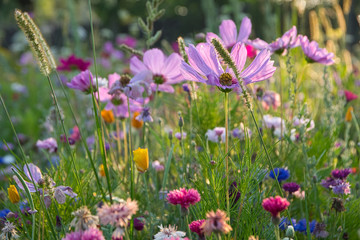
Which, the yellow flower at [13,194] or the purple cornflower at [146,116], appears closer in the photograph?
the yellow flower at [13,194]

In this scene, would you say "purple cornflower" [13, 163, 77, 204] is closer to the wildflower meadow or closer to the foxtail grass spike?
the wildflower meadow

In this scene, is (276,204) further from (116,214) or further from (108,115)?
(108,115)

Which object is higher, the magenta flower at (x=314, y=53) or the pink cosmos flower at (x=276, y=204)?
the magenta flower at (x=314, y=53)

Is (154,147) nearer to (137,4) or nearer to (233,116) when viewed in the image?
(233,116)

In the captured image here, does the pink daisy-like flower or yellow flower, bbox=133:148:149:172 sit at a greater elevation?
the pink daisy-like flower

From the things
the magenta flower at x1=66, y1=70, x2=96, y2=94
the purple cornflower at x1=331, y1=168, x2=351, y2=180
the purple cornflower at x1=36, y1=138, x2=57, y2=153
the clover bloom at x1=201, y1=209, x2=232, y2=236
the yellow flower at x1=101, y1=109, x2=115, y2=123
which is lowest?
the purple cornflower at x1=331, y1=168, x2=351, y2=180

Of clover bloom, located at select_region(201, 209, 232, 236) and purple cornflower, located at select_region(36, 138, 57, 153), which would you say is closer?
clover bloom, located at select_region(201, 209, 232, 236)

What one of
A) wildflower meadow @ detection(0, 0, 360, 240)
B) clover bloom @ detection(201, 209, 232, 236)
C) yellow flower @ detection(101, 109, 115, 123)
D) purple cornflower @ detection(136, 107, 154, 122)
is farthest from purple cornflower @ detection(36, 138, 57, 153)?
clover bloom @ detection(201, 209, 232, 236)

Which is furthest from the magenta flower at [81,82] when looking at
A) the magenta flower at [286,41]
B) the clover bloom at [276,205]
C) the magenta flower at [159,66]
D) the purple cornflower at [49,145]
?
the clover bloom at [276,205]

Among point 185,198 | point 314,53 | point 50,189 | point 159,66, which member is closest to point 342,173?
point 314,53

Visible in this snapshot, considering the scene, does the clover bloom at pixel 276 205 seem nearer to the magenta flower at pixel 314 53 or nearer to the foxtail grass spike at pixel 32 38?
the foxtail grass spike at pixel 32 38

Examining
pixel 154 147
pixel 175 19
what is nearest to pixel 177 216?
pixel 154 147

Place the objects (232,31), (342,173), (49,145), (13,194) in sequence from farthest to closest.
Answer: (49,145) → (232,31) → (342,173) → (13,194)

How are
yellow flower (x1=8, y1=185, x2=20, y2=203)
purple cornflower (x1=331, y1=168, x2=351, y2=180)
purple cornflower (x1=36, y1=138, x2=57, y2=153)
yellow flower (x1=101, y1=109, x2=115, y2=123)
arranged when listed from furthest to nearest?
1. yellow flower (x1=101, y1=109, x2=115, y2=123)
2. purple cornflower (x1=36, y1=138, x2=57, y2=153)
3. purple cornflower (x1=331, y1=168, x2=351, y2=180)
4. yellow flower (x1=8, y1=185, x2=20, y2=203)
